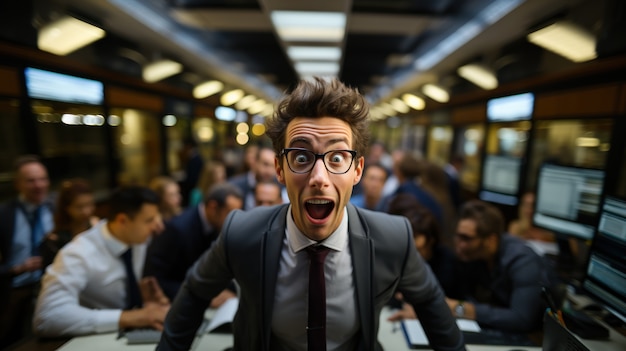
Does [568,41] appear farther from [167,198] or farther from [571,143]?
[167,198]

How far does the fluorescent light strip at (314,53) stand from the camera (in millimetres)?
4438

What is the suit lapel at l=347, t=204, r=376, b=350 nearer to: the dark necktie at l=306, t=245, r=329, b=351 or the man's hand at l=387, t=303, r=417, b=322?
the dark necktie at l=306, t=245, r=329, b=351

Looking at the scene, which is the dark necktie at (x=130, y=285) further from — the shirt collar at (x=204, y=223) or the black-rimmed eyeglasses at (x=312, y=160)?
the black-rimmed eyeglasses at (x=312, y=160)

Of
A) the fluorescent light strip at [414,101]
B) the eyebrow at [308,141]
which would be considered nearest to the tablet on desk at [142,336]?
the eyebrow at [308,141]

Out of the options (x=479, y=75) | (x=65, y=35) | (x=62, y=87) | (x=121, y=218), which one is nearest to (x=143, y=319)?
(x=121, y=218)

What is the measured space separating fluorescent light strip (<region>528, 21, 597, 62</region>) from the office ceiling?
0.07 metres

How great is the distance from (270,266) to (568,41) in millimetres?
3348

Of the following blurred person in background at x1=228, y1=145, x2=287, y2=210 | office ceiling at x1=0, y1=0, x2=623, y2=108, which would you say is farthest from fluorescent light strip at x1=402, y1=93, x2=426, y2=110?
blurred person in background at x1=228, y1=145, x2=287, y2=210

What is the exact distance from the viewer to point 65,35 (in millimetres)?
2322

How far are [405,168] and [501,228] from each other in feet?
5.74

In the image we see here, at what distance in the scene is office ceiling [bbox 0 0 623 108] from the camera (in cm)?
A: 251

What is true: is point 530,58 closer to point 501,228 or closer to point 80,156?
point 501,228

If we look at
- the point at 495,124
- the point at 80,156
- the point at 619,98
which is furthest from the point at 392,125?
the point at 80,156

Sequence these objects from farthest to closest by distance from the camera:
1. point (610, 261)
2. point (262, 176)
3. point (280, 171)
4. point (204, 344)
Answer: point (262, 176)
point (204, 344)
point (610, 261)
point (280, 171)
